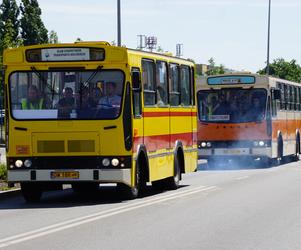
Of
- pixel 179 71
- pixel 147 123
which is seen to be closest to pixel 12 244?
pixel 147 123

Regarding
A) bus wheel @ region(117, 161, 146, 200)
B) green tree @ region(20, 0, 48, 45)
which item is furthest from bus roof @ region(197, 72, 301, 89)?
green tree @ region(20, 0, 48, 45)

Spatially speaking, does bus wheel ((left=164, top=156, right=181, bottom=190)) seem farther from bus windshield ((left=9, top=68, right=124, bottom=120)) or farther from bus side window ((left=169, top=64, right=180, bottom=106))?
bus windshield ((left=9, top=68, right=124, bottom=120))

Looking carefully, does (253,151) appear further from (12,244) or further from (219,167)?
(12,244)

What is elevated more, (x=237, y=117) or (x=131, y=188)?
(x=237, y=117)

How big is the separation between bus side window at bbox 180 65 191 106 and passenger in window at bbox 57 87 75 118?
467cm

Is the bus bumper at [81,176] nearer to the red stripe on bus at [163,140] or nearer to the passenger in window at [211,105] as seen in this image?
the red stripe on bus at [163,140]

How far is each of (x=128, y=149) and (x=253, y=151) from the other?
14199 mm

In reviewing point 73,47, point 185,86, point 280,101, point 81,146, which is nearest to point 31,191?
point 81,146

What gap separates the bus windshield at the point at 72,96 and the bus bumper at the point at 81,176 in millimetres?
928

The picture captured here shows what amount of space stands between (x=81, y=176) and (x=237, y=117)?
14704mm

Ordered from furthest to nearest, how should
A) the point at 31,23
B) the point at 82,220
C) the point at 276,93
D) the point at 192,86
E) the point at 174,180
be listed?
the point at 31,23
the point at 276,93
the point at 192,86
the point at 174,180
the point at 82,220

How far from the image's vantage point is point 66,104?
17594mm

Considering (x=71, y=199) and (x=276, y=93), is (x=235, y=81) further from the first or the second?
(x=71, y=199)

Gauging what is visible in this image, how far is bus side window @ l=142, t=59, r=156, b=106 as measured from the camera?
61.5 ft
